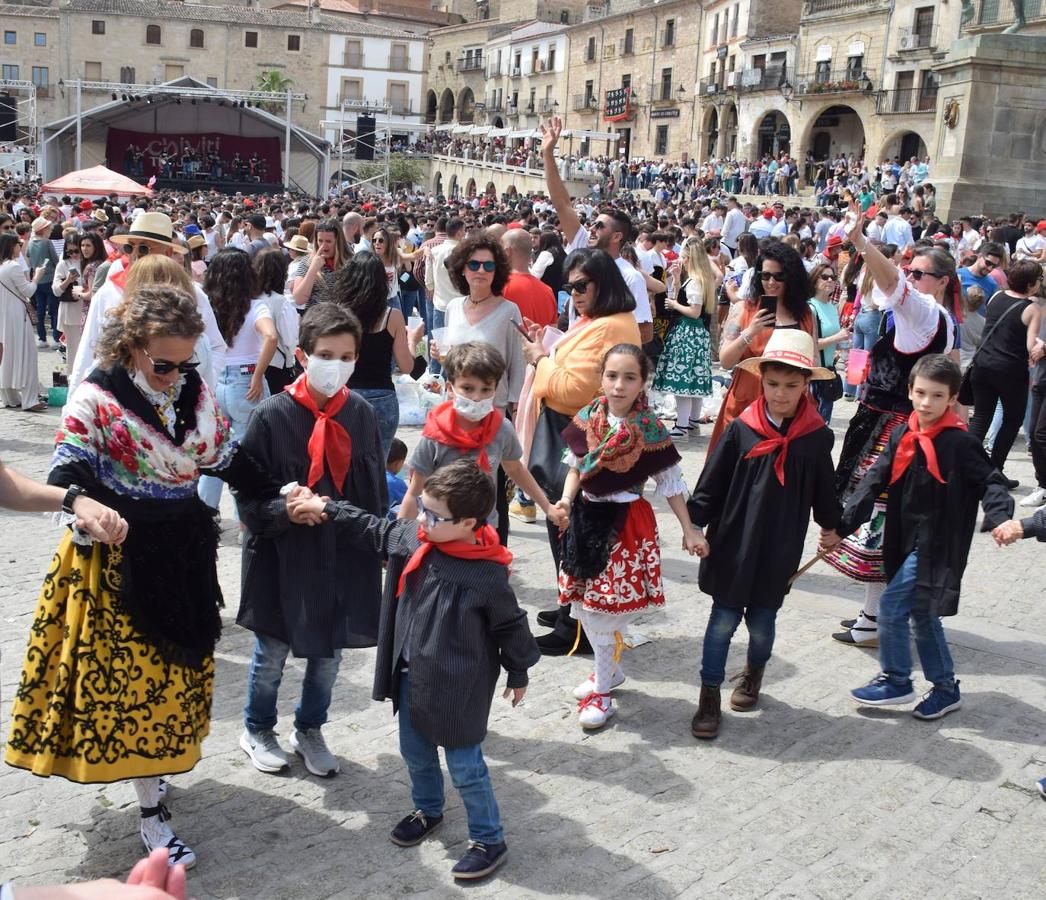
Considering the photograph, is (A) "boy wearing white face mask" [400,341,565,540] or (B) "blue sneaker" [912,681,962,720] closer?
(A) "boy wearing white face mask" [400,341,565,540]

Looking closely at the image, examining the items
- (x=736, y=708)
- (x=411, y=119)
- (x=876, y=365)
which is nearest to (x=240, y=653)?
(x=736, y=708)

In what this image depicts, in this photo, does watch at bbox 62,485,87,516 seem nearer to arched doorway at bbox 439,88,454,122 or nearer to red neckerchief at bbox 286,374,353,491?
red neckerchief at bbox 286,374,353,491

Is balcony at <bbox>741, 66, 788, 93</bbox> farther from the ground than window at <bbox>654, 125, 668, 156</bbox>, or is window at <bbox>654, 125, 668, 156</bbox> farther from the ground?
balcony at <bbox>741, 66, 788, 93</bbox>

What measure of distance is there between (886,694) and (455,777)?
2.24 meters

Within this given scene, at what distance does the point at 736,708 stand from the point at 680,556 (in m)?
2.26

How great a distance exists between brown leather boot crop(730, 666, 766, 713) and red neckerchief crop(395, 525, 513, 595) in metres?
1.74

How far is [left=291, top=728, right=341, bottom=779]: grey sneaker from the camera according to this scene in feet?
13.7

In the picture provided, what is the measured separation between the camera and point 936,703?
4.90m

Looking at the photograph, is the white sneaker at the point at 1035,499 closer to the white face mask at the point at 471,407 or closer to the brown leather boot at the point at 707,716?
the brown leather boot at the point at 707,716

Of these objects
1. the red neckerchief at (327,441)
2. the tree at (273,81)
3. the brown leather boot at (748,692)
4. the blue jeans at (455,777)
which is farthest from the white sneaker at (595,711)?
the tree at (273,81)

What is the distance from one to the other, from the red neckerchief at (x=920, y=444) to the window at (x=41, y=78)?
80.4 meters

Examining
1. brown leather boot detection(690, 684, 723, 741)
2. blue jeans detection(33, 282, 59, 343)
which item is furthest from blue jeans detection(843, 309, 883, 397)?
blue jeans detection(33, 282, 59, 343)

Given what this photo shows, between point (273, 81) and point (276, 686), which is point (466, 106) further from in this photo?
point (276, 686)

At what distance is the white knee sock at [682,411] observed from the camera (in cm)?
1046
